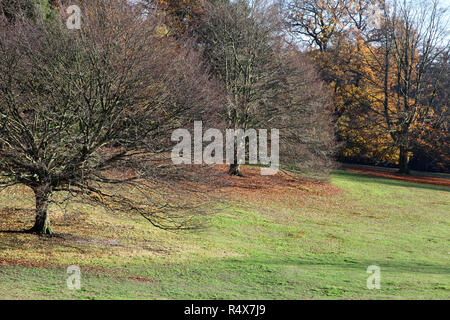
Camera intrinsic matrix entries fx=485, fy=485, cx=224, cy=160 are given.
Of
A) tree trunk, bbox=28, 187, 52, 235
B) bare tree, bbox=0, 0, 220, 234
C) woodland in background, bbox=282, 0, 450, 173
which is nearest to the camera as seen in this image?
bare tree, bbox=0, 0, 220, 234

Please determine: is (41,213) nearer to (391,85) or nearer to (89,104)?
(89,104)

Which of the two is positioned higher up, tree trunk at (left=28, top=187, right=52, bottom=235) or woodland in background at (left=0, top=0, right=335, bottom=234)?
woodland in background at (left=0, top=0, right=335, bottom=234)

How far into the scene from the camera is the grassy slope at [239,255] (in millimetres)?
10016

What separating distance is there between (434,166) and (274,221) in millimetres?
30494

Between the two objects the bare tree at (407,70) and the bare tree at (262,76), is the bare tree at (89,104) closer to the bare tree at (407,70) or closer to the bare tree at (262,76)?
the bare tree at (262,76)

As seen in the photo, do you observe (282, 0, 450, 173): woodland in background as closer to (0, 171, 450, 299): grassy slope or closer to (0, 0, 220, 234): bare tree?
(0, 171, 450, 299): grassy slope

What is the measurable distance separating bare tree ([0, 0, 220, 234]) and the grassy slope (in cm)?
152

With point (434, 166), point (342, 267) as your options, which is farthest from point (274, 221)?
point (434, 166)

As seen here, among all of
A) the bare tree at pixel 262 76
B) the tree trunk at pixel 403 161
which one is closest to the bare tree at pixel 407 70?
the tree trunk at pixel 403 161

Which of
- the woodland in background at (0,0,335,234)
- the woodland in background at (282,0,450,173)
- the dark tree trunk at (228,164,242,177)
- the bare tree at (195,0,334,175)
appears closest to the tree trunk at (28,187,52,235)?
the woodland in background at (0,0,335,234)

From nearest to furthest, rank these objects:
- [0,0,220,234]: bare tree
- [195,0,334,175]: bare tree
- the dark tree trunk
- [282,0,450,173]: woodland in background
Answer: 1. [0,0,220,234]: bare tree
2. [195,0,334,175]: bare tree
3. the dark tree trunk
4. [282,0,450,173]: woodland in background

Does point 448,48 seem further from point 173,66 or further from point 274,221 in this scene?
point 173,66

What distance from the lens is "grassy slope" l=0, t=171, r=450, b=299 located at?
1002 cm
